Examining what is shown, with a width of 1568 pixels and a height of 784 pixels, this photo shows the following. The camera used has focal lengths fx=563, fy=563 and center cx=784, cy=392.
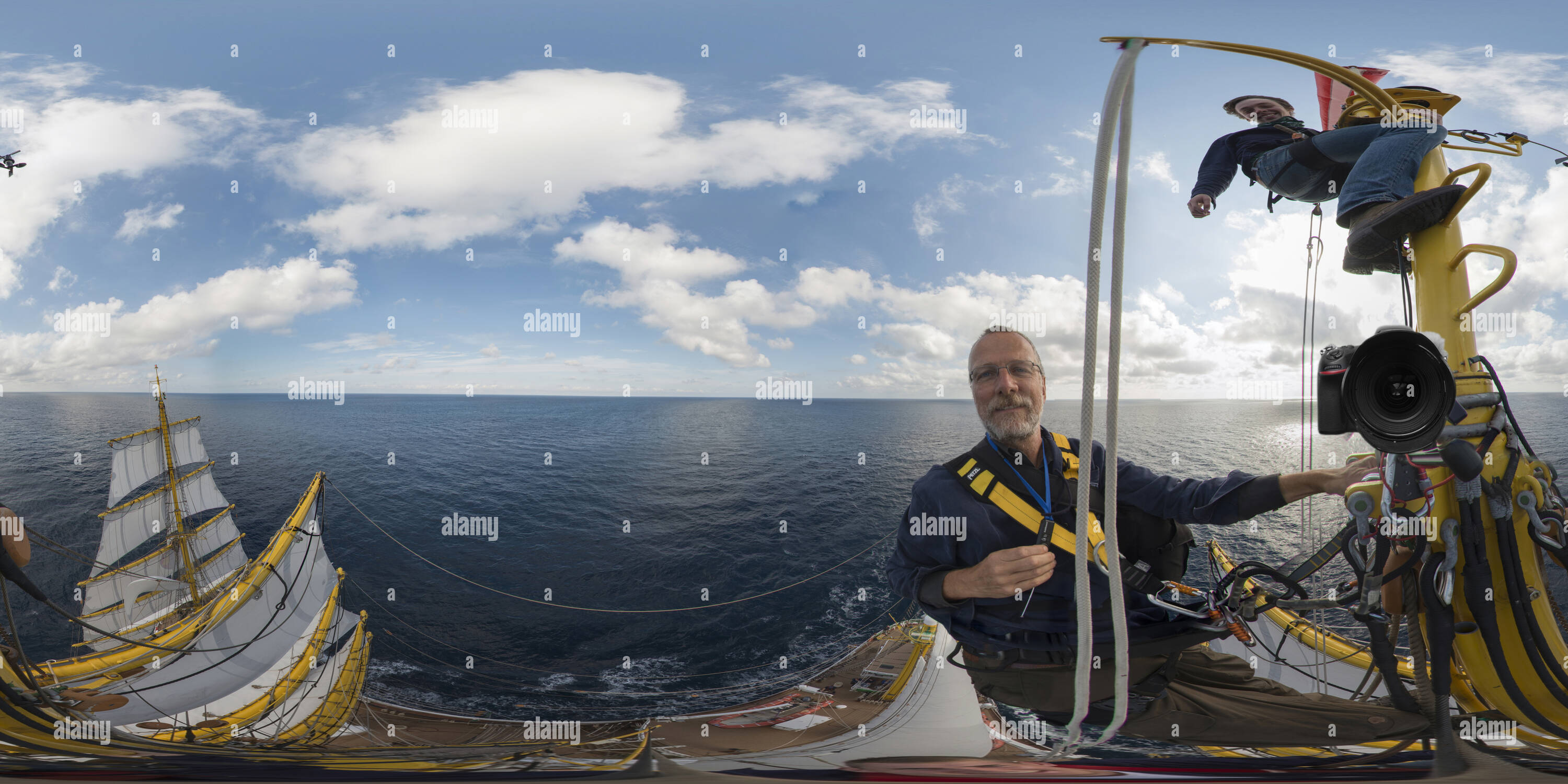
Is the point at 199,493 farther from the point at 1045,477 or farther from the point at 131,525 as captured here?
the point at 1045,477

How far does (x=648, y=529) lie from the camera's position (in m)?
36.6

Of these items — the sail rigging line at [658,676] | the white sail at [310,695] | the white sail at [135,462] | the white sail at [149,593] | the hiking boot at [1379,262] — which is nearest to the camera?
the hiking boot at [1379,262]

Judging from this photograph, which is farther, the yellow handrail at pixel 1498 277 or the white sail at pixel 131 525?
the white sail at pixel 131 525

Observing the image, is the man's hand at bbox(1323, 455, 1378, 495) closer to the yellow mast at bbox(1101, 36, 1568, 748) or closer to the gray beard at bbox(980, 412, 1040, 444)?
the yellow mast at bbox(1101, 36, 1568, 748)

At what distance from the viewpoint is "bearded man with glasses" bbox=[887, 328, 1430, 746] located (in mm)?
2521

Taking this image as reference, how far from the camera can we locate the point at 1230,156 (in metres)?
3.44

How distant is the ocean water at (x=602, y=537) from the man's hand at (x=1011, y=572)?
4.56ft

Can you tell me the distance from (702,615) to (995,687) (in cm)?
2293

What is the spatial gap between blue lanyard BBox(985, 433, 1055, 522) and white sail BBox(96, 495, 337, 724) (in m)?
13.6

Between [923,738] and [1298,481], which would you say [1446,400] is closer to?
[1298,481]

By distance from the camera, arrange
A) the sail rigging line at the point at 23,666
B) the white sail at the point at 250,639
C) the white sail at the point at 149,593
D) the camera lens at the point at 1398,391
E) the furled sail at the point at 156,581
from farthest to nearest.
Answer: the white sail at the point at 149,593 → the furled sail at the point at 156,581 → the white sail at the point at 250,639 → the sail rigging line at the point at 23,666 → the camera lens at the point at 1398,391

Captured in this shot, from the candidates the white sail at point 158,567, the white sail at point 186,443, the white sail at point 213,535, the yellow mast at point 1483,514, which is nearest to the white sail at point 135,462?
the white sail at point 186,443

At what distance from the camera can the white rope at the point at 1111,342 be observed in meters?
1.60

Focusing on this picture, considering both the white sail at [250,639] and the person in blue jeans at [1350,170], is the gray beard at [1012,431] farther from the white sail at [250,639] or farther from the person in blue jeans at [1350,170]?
the white sail at [250,639]
